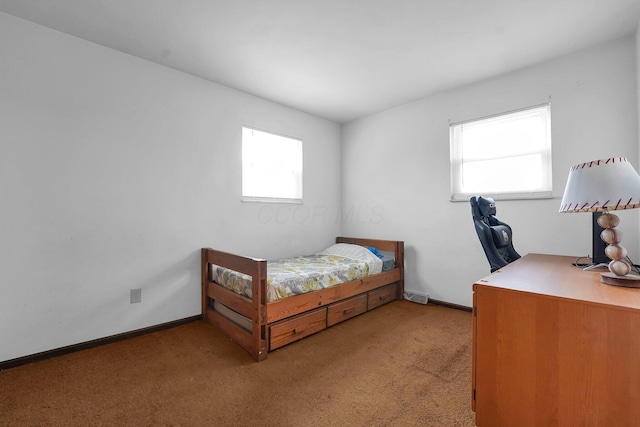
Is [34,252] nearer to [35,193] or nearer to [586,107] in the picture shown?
[35,193]

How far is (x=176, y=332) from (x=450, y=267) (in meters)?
2.90

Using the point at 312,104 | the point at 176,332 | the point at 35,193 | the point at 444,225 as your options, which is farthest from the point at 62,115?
the point at 444,225

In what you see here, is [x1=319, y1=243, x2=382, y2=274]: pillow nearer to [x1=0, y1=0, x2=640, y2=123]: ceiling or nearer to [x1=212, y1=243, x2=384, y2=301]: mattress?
[x1=212, y1=243, x2=384, y2=301]: mattress

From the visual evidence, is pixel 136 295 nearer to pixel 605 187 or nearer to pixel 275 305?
pixel 275 305

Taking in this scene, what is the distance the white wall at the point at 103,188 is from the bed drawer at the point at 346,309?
1.19 metres

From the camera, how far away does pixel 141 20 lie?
2.05 metres

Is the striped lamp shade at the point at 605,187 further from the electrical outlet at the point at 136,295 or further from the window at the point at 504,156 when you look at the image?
the electrical outlet at the point at 136,295

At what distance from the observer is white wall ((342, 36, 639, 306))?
2.32 metres

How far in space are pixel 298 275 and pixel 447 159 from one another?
2.15 metres

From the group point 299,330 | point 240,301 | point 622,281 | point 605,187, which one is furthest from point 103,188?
point 622,281

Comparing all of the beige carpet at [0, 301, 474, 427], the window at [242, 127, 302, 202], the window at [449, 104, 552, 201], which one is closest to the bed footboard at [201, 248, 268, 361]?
the beige carpet at [0, 301, 474, 427]

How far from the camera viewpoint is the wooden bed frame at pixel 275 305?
82.2 inches

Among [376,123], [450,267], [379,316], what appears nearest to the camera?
[379,316]

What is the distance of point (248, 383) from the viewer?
5.86ft
